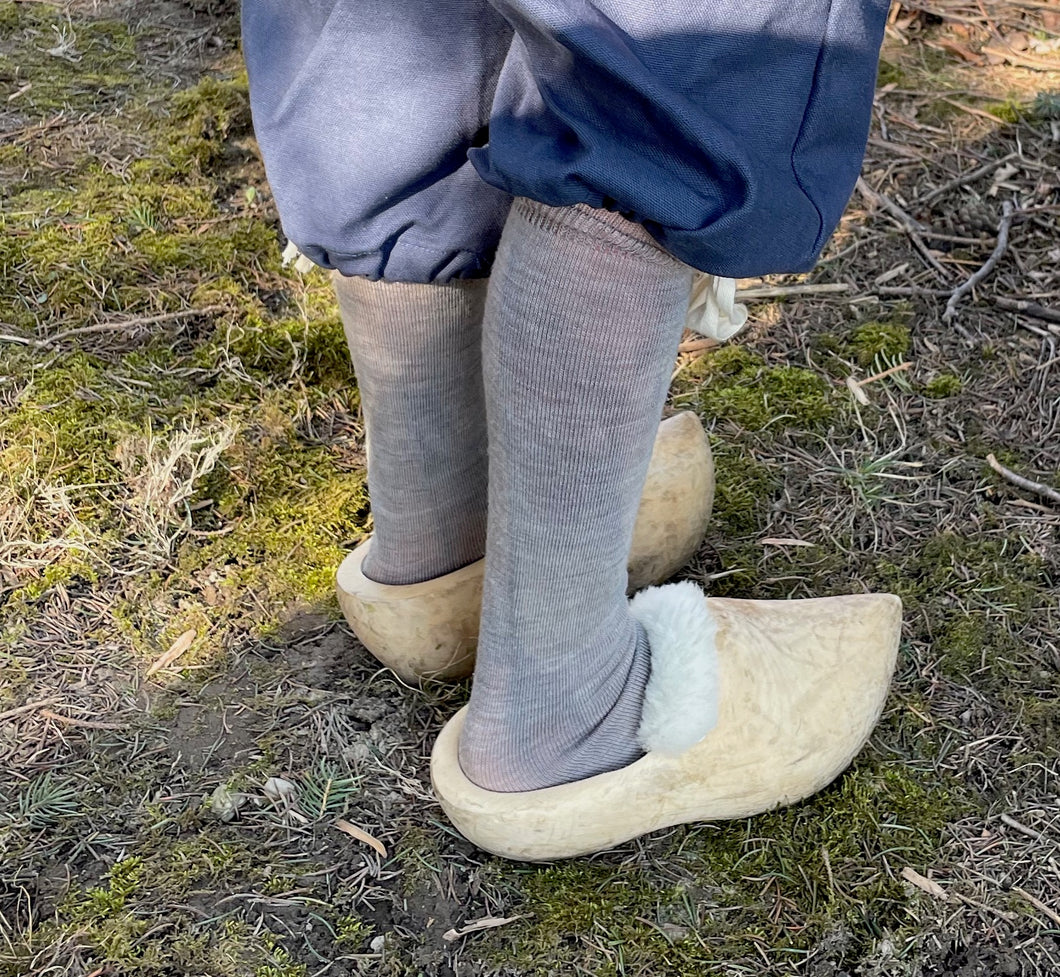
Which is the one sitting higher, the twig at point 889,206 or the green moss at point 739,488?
the twig at point 889,206

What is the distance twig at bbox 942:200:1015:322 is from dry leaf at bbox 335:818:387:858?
49.6 inches

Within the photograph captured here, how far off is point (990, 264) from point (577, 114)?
1.45m

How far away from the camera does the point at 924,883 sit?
1039mm

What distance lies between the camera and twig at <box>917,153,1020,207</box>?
6.68 feet

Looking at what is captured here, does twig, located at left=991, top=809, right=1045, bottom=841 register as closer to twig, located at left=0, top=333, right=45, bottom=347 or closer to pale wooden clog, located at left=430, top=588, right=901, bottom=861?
pale wooden clog, located at left=430, top=588, right=901, bottom=861

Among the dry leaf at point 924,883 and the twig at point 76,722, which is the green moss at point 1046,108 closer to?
the dry leaf at point 924,883

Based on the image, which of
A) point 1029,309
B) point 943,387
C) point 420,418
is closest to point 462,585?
point 420,418

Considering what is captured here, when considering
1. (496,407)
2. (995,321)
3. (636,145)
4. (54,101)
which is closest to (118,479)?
(496,407)

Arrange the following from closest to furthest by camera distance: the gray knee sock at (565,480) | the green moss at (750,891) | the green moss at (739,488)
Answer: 1. the gray knee sock at (565,480)
2. the green moss at (750,891)
3. the green moss at (739,488)

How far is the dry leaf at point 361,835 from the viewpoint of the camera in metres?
1.06

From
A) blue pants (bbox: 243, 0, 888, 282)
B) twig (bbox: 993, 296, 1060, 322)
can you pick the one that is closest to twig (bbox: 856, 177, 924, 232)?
twig (bbox: 993, 296, 1060, 322)

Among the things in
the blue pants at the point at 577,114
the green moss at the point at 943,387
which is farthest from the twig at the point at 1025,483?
the blue pants at the point at 577,114

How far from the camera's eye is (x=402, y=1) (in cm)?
77

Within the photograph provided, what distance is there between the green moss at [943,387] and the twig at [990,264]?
18cm
